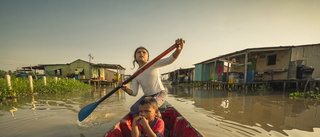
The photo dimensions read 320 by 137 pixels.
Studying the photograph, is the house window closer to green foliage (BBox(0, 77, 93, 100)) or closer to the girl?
the girl

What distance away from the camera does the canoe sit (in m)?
1.55

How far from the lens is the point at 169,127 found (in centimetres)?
247

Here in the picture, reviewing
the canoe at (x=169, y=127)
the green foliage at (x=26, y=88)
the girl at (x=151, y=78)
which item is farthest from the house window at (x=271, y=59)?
the green foliage at (x=26, y=88)

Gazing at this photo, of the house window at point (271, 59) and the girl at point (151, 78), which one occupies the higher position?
the house window at point (271, 59)

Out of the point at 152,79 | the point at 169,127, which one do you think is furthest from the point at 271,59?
the point at 152,79

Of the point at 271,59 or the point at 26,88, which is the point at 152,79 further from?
the point at 271,59

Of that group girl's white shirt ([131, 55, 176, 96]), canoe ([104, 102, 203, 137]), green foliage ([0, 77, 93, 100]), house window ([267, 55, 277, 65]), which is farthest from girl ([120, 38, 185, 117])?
house window ([267, 55, 277, 65])

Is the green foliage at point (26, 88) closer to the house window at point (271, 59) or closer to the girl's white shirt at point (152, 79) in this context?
the girl's white shirt at point (152, 79)

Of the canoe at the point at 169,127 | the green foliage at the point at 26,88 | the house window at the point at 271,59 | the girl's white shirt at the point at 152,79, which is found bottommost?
the green foliage at the point at 26,88

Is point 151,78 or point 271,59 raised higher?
point 271,59

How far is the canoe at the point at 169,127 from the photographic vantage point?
1548 millimetres

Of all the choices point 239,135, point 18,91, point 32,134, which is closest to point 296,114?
point 239,135

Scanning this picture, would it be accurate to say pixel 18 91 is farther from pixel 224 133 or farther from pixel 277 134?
pixel 277 134

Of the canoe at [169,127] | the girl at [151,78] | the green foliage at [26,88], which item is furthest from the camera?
the green foliage at [26,88]
